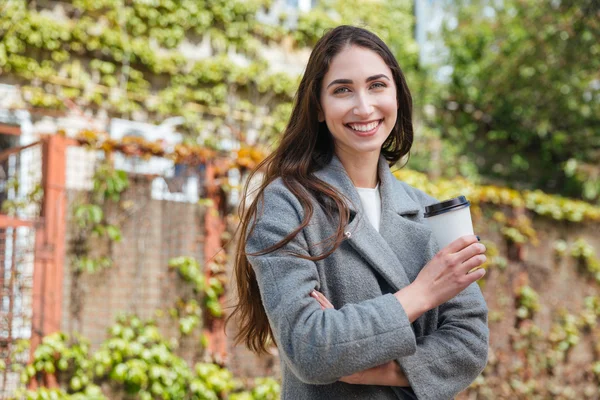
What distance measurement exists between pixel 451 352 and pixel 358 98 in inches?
24.8

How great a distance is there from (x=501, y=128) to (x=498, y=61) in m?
0.87

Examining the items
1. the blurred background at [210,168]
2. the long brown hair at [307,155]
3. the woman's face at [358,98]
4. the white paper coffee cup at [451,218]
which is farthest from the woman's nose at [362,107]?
the blurred background at [210,168]

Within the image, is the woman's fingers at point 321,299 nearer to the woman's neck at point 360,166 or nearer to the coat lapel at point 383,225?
the coat lapel at point 383,225

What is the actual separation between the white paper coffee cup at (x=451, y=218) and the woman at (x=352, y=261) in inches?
3.1

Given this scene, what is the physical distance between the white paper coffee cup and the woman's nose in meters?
0.27

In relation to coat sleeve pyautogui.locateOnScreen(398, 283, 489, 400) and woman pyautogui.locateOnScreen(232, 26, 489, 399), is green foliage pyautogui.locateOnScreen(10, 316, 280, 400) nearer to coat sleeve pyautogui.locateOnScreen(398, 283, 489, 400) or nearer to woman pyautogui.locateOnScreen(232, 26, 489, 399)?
woman pyautogui.locateOnScreen(232, 26, 489, 399)

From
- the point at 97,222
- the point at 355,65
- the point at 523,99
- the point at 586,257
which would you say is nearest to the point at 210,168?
the point at 97,222

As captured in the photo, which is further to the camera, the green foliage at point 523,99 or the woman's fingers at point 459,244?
the green foliage at point 523,99

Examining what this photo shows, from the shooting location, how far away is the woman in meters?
1.42

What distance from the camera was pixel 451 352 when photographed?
1613 mm

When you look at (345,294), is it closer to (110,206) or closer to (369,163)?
(369,163)

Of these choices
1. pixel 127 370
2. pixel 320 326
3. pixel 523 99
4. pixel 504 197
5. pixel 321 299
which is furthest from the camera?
pixel 523 99

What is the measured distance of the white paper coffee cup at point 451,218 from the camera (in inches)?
61.8

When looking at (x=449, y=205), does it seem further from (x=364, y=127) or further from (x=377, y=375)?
(x=377, y=375)
